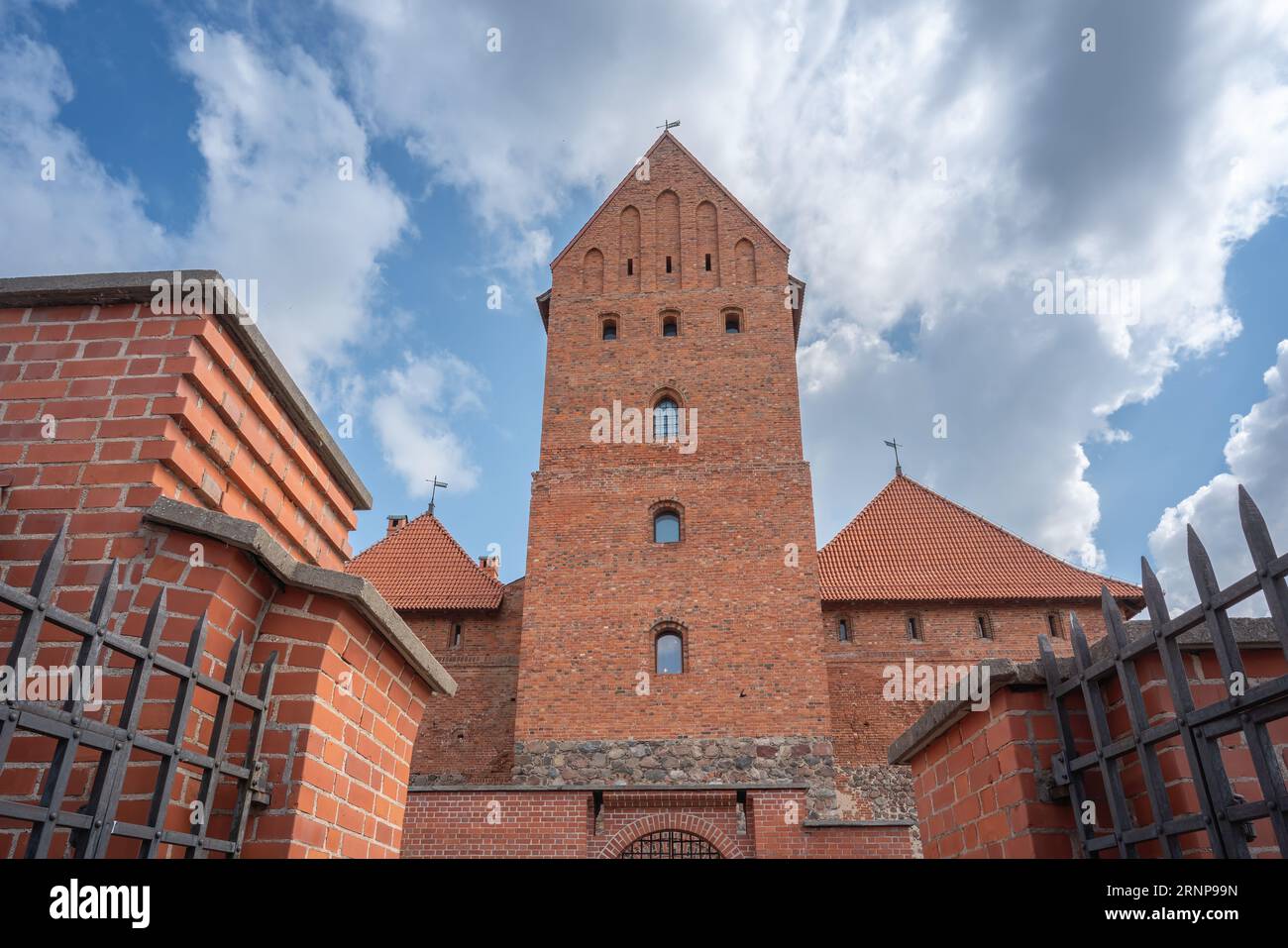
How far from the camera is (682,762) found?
42.5ft

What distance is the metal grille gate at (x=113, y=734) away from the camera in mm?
1758

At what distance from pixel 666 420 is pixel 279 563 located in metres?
13.8

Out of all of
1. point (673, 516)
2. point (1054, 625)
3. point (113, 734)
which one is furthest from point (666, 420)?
point (113, 734)

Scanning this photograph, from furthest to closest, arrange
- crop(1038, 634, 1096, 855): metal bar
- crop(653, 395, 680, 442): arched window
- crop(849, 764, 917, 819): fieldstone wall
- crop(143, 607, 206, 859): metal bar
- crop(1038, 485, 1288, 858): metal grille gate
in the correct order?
crop(653, 395, 680, 442): arched window, crop(849, 764, 917, 819): fieldstone wall, crop(1038, 634, 1096, 855): metal bar, crop(1038, 485, 1288, 858): metal grille gate, crop(143, 607, 206, 859): metal bar

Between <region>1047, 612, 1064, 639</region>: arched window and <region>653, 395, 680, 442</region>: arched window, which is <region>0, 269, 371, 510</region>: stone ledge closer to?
<region>653, 395, 680, 442</region>: arched window

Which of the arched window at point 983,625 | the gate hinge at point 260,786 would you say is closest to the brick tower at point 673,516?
the arched window at point 983,625

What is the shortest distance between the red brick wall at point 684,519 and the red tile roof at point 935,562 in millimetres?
2845

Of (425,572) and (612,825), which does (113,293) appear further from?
(425,572)

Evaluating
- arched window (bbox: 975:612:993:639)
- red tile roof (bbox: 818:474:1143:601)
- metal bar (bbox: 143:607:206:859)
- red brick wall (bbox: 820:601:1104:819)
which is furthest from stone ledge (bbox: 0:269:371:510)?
arched window (bbox: 975:612:993:639)

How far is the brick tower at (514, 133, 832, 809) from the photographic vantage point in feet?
43.4

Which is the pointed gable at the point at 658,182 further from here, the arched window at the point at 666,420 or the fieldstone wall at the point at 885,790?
the fieldstone wall at the point at 885,790

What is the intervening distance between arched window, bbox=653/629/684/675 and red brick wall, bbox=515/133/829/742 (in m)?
0.20

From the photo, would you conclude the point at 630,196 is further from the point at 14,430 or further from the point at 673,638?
the point at 14,430
